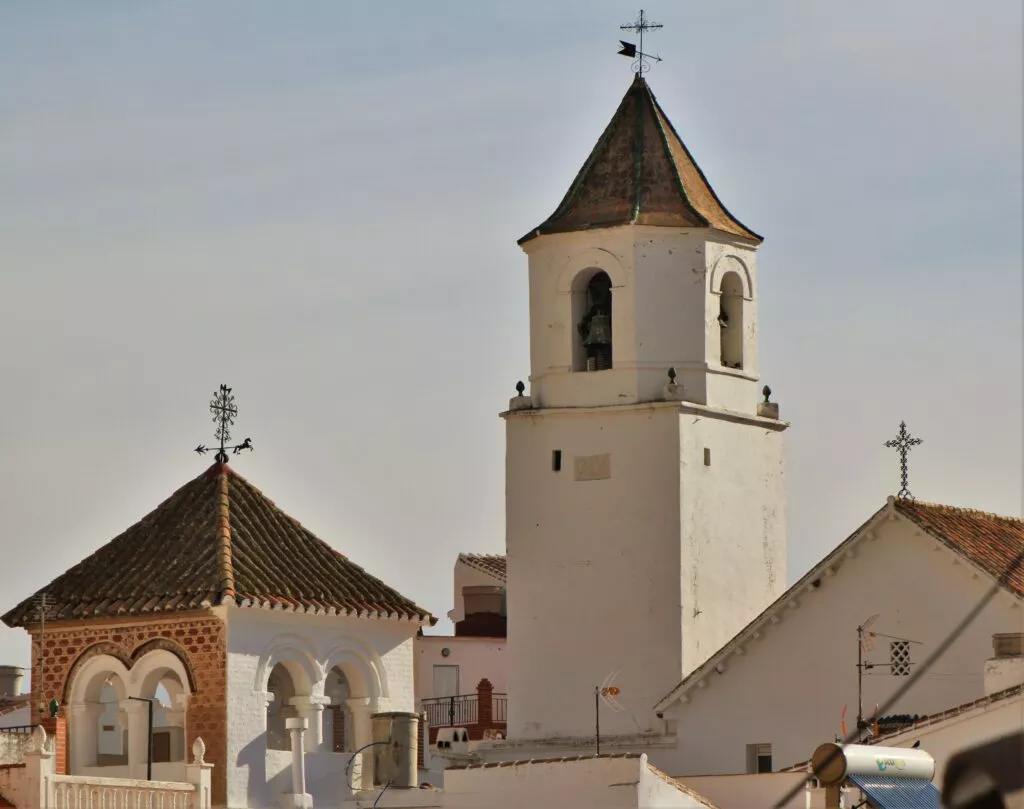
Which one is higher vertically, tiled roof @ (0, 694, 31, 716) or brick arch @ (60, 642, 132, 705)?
brick arch @ (60, 642, 132, 705)

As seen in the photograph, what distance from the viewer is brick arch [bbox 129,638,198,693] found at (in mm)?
32500

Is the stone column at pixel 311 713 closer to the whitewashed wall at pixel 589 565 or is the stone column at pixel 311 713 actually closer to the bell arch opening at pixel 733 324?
the whitewashed wall at pixel 589 565

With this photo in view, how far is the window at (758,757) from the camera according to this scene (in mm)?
36719

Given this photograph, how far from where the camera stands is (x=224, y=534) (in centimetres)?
3397

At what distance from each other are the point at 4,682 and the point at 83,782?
69.9 ft

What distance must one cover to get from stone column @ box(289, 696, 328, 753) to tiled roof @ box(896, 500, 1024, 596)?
28.5 ft

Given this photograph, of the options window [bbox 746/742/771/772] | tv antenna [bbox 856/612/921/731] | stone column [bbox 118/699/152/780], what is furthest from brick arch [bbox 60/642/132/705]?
tv antenna [bbox 856/612/921/731]

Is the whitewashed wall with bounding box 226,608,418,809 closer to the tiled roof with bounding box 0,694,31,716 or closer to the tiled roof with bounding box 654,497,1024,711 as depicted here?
the tiled roof with bounding box 654,497,1024,711

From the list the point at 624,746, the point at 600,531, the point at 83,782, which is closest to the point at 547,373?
the point at 600,531

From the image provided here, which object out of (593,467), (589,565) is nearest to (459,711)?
(589,565)

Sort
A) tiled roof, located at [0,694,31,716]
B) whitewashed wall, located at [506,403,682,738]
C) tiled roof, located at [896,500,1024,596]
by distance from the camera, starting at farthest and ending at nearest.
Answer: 1. tiled roof, located at [0,694,31,716]
2. whitewashed wall, located at [506,403,682,738]
3. tiled roof, located at [896,500,1024,596]

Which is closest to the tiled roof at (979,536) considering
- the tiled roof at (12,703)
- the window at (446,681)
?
the window at (446,681)

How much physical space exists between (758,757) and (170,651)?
937cm

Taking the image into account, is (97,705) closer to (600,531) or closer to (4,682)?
(600,531)
